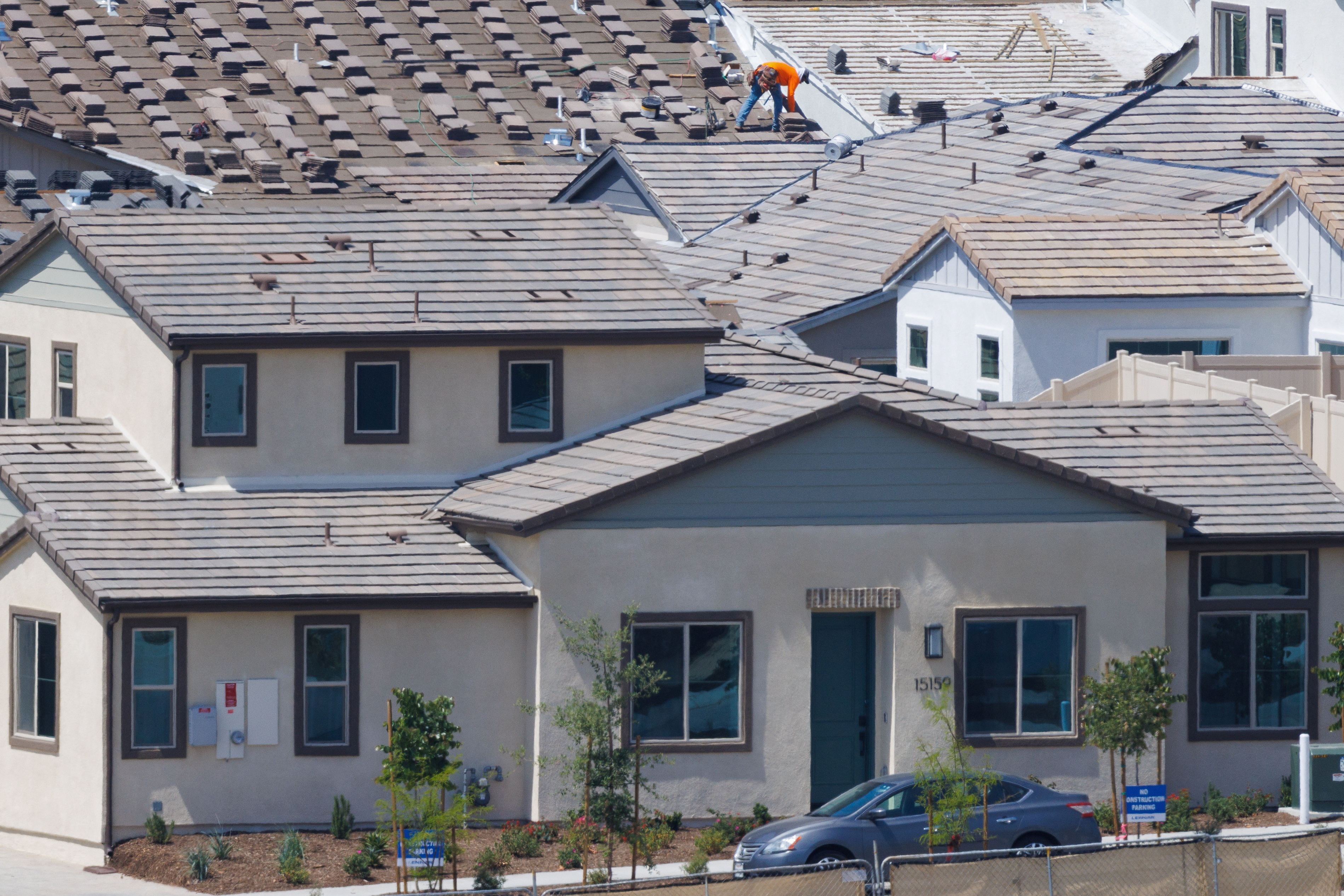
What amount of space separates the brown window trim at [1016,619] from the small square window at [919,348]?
1218 cm

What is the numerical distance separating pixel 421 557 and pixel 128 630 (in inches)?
134

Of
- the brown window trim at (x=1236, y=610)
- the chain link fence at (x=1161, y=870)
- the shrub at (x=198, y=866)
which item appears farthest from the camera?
the brown window trim at (x=1236, y=610)

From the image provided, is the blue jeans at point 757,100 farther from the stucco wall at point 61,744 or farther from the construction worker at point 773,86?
the stucco wall at point 61,744

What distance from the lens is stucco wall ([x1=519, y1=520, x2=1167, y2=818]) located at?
1120 inches

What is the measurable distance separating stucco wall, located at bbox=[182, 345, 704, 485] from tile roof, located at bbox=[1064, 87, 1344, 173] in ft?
53.7

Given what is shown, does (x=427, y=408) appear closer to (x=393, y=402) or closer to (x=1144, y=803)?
(x=393, y=402)

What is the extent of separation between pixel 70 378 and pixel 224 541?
15.5 ft

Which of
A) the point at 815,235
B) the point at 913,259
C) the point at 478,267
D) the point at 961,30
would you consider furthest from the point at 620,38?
the point at 478,267

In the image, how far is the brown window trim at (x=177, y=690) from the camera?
28.0 metres

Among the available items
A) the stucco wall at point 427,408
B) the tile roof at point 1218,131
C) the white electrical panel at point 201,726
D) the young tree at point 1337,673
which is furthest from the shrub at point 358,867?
the tile roof at point 1218,131

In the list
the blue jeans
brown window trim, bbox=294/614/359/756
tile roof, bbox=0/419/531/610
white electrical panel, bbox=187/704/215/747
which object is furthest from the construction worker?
white electrical panel, bbox=187/704/215/747

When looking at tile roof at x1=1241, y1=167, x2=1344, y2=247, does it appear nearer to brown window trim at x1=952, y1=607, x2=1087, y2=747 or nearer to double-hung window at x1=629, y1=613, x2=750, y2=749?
brown window trim at x1=952, y1=607, x2=1087, y2=747

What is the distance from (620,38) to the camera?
63.4 m

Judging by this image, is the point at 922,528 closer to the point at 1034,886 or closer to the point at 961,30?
the point at 1034,886
